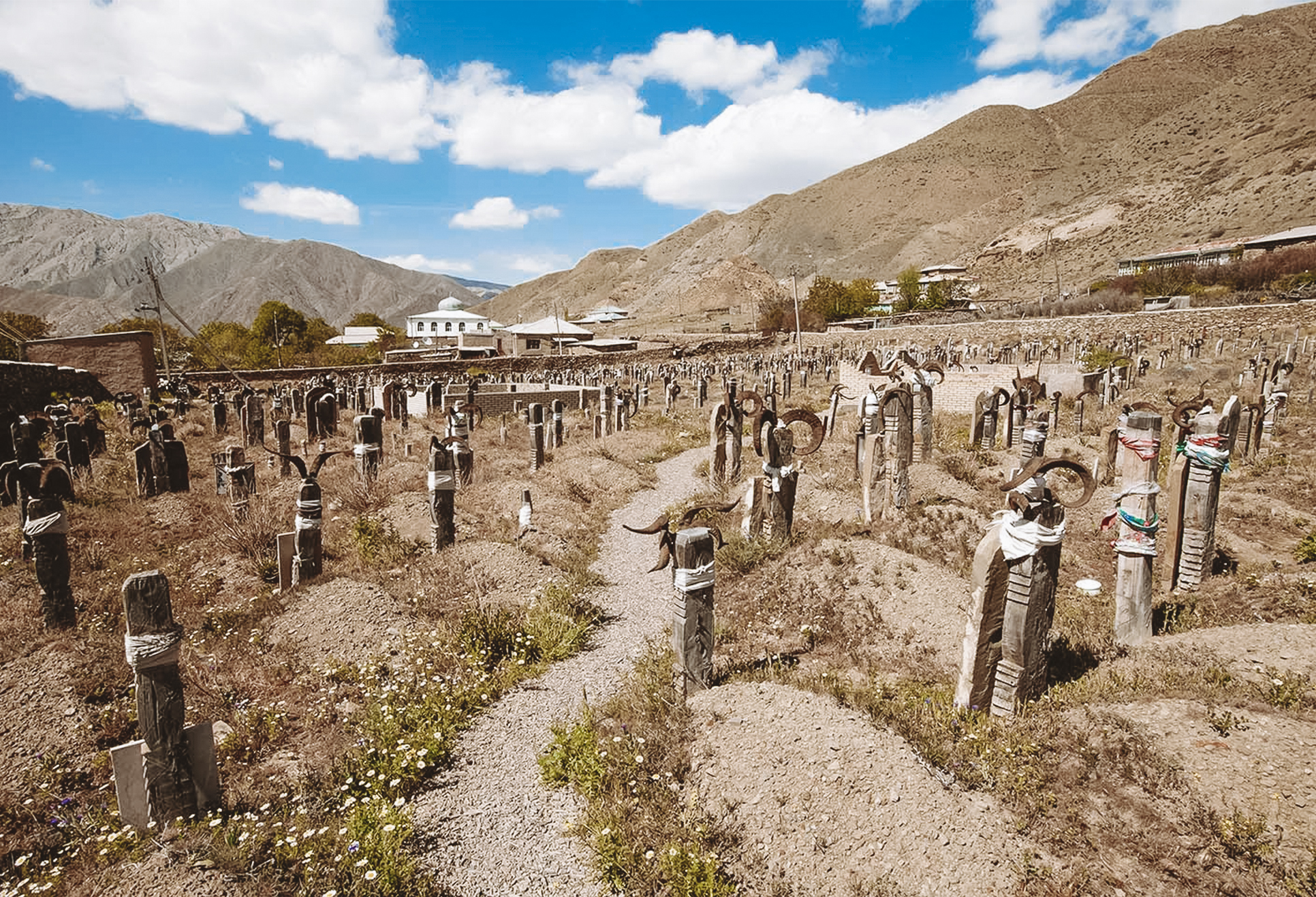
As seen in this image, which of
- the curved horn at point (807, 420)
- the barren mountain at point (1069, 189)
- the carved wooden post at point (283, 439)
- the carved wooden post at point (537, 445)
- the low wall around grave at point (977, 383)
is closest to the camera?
the curved horn at point (807, 420)

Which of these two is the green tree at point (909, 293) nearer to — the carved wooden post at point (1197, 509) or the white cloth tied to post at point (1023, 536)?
the carved wooden post at point (1197, 509)

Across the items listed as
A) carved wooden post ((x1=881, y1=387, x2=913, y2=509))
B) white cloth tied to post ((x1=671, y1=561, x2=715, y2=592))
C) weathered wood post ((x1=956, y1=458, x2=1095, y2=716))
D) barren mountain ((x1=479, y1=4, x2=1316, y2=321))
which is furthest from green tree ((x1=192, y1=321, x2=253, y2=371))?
barren mountain ((x1=479, y1=4, x2=1316, y2=321))

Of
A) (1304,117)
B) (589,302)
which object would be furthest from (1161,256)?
(589,302)

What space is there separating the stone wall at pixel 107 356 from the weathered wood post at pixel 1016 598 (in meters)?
32.0

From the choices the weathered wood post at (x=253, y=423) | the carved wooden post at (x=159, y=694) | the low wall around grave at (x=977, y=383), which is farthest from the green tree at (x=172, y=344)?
the carved wooden post at (x=159, y=694)

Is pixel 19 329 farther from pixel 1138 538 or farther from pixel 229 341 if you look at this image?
pixel 1138 538

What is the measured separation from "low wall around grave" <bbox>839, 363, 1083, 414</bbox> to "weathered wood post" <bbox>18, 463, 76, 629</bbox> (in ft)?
63.7

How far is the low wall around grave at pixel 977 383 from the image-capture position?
826 inches

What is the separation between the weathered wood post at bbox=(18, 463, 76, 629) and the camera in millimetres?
6426

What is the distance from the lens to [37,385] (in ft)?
69.1

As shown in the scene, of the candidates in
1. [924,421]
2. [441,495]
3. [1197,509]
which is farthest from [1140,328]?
[441,495]

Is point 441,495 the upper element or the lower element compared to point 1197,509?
lower

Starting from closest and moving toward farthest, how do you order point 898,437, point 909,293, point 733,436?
point 898,437 < point 733,436 < point 909,293

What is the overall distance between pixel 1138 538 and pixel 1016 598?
6.85ft
